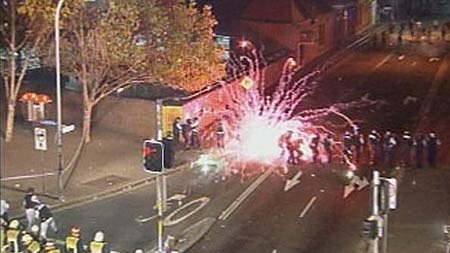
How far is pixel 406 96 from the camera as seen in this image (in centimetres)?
5303

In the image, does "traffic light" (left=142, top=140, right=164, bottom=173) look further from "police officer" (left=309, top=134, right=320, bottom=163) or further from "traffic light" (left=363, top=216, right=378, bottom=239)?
"police officer" (left=309, top=134, right=320, bottom=163)

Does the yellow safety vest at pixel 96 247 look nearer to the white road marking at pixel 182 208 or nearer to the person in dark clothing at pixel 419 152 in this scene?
the white road marking at pixel 182 208

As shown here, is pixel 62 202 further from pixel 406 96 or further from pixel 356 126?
pixel 406 96

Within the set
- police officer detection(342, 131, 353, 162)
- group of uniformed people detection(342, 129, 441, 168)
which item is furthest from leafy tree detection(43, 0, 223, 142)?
group of uniformed people detection(342, 129, 441, 168)

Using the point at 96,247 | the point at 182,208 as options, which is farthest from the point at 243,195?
the point at 96,247

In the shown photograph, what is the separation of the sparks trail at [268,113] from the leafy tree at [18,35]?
827 cm

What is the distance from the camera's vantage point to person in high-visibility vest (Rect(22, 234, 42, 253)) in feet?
79.5

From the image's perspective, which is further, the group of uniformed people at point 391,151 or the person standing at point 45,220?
the group of uniformed people at point 391,151

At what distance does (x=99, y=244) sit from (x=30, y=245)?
1735mm

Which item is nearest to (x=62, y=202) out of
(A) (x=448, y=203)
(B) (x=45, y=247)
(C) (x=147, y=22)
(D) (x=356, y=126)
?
(B) (x=45, y=247)

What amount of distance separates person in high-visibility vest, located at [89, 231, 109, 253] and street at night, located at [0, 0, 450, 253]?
6 cm

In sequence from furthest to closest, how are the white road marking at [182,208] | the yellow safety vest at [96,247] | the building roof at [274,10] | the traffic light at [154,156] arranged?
the building roof at [274,10]
the white road marking at [182,208]
the yellow safety vest at [96,247]
the traffic light at [154,156]

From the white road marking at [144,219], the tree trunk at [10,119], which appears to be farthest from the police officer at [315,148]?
the tree trunk at [10,119]

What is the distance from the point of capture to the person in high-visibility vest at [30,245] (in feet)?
79.5
